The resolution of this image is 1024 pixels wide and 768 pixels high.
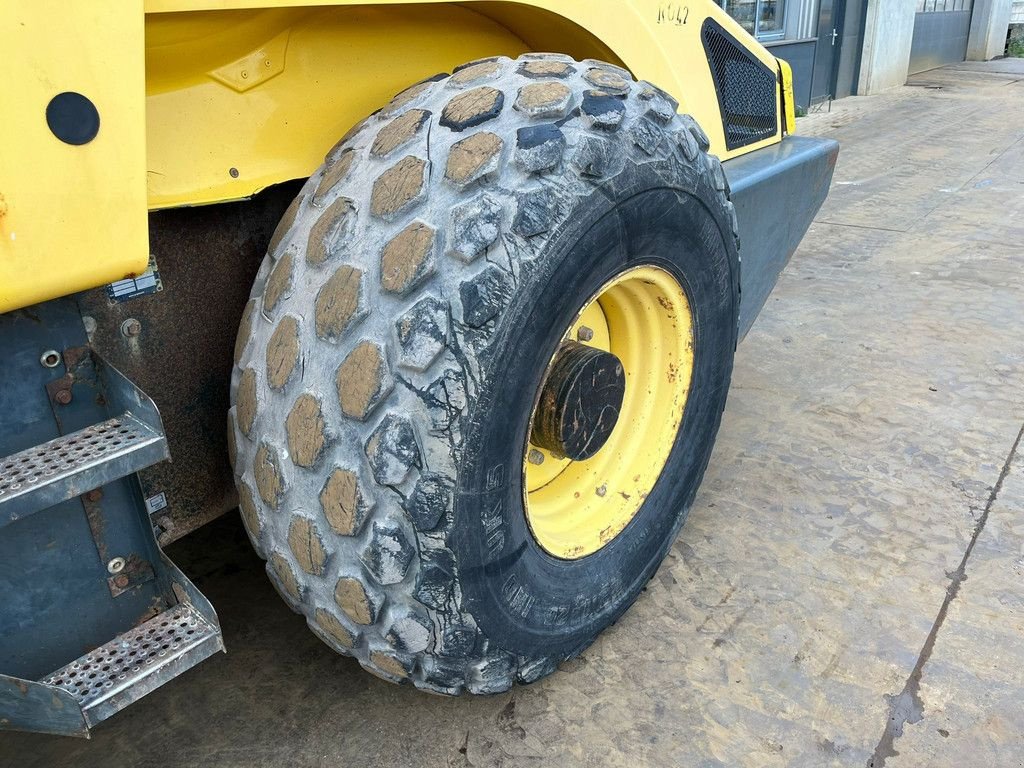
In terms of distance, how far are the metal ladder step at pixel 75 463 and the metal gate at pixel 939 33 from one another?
55.9 feet

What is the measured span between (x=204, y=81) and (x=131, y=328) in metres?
0.47

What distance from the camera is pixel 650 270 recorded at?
1959mm

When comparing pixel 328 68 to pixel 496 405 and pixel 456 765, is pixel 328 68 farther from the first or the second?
pixel 456 765

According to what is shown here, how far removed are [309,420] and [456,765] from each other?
917mm

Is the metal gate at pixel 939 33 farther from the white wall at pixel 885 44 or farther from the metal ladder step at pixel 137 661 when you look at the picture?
the metal ladder step at pixel 137 661

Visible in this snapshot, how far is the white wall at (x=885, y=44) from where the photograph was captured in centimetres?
1285

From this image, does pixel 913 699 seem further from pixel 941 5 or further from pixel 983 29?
pixel 983 29

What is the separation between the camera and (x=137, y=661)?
1501mm

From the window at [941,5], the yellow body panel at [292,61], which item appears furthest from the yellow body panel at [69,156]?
the window at [941,5]

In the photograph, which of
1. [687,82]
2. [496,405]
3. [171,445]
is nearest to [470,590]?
[496,405]

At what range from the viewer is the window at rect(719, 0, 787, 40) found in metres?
9.14

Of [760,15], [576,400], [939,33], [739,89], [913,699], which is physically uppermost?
[739,89]

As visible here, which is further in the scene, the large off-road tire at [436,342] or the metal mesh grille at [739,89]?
the metal mesh grille at [739,89]

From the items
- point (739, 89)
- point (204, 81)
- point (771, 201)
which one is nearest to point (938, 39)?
point (739, 89)
